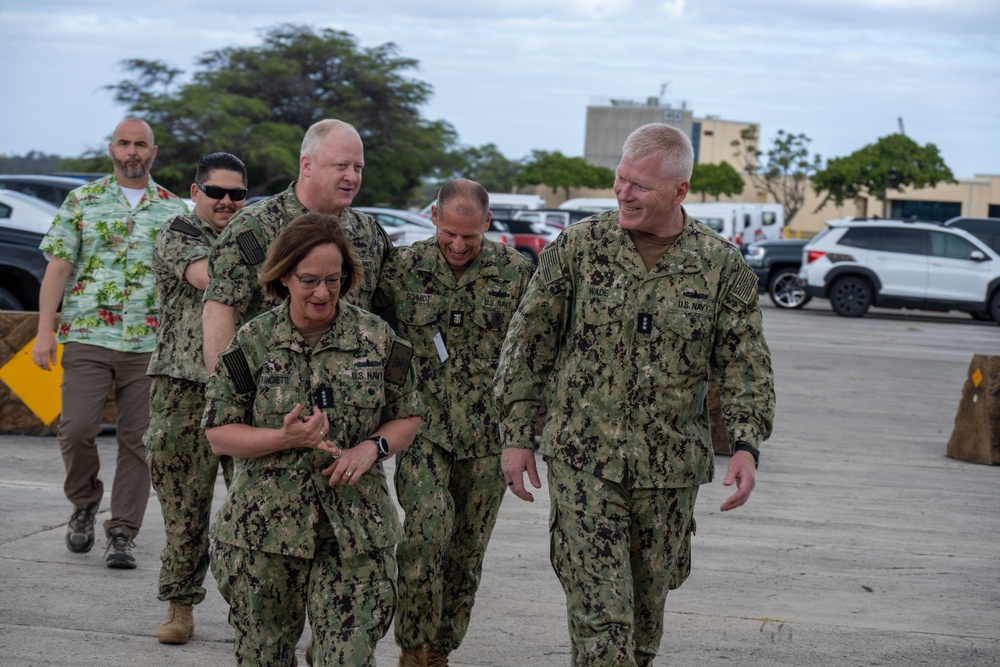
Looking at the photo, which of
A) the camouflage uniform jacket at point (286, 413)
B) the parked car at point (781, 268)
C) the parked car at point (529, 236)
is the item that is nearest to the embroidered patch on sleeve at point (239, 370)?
the camouflage uniform jacket at point (286, 413)

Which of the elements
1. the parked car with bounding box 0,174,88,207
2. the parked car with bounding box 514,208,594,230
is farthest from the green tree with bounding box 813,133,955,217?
the parked car with bounding box 0,174,88,207

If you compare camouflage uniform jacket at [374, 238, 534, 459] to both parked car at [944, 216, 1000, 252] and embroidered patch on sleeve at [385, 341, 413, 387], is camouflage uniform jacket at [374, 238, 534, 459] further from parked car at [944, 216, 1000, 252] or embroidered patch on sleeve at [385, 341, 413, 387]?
parked car at [944, 216, 1000, 252]

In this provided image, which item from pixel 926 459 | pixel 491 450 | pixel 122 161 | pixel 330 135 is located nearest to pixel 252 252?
pixel 330 135

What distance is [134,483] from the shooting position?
647cm

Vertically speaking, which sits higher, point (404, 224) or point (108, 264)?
point (108, 264)

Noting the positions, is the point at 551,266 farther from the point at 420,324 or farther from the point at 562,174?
A: the point at 562,174

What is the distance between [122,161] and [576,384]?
332cm

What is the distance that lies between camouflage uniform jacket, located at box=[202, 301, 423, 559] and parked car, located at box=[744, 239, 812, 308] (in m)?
25.0

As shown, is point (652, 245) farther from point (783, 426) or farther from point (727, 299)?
point (783, 426)

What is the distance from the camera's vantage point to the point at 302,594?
3.89 metres

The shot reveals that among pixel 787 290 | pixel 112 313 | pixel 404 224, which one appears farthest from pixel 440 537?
pixel 404 224

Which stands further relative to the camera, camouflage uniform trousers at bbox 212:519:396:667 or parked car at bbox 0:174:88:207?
parked car at bbox 0:174:88:207

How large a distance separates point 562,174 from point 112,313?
302 ft

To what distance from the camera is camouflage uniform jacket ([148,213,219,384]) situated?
17.7 feet
